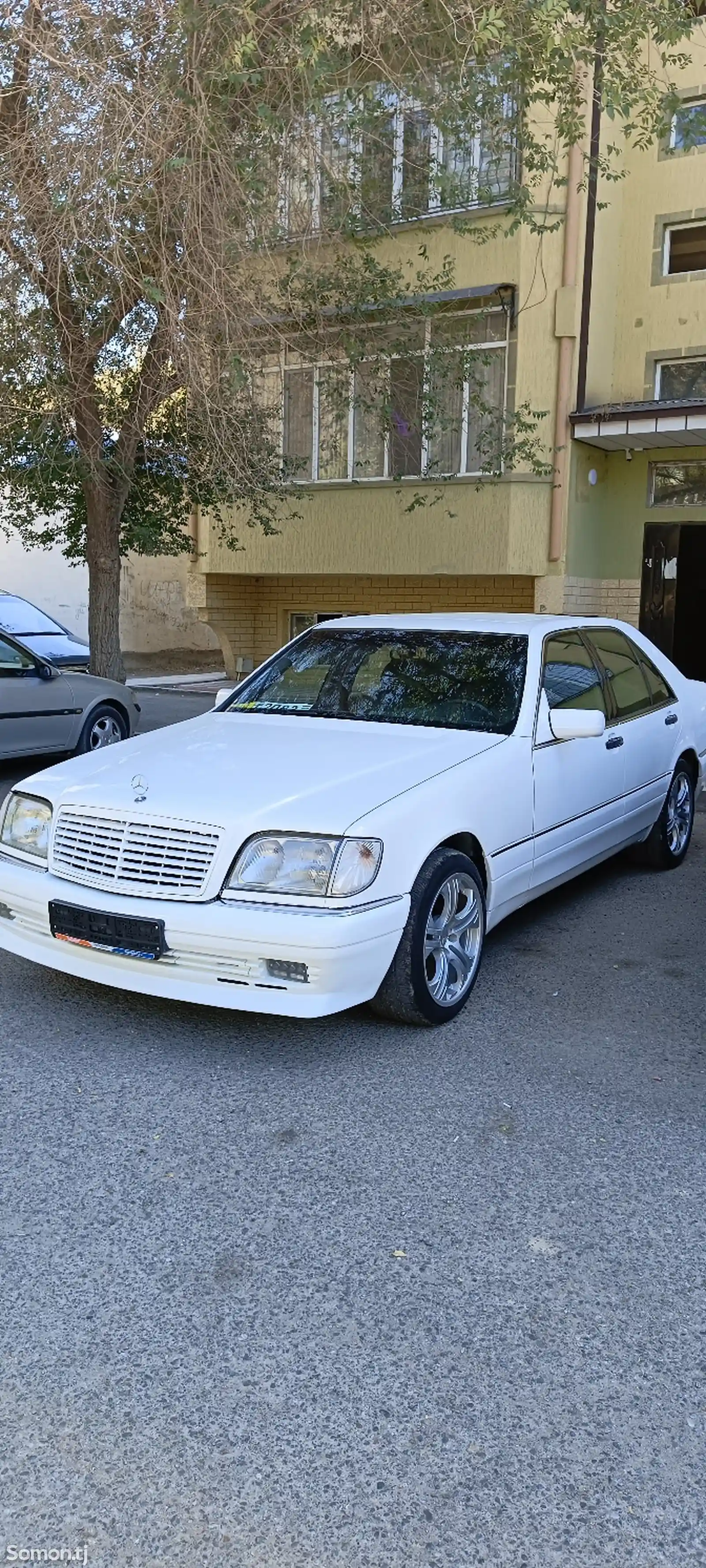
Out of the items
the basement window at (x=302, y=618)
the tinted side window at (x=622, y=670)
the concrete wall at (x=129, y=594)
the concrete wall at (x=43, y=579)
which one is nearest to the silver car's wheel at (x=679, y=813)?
the tinted side window at (x=622, y=670)

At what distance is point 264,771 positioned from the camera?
4355mm

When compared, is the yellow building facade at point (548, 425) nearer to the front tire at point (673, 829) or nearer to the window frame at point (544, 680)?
the front tire at point (673, 829)

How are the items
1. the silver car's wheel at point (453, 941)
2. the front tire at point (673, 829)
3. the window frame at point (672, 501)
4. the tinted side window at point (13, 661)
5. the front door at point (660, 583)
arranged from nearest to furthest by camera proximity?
the silver car's wheel at point (453, 941)
the front tire at point (673, 829)
the tinted side window at point (13, 661)
the window frame at point (672, 501)
the front door at point (660, 583)

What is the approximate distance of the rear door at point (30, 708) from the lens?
916 centimetres

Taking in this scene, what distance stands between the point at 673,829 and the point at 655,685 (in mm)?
857

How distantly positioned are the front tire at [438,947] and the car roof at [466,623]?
1486mm

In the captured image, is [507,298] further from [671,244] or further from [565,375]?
[671,244]

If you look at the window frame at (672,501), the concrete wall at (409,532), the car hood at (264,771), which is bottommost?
the car hood at (264,771)

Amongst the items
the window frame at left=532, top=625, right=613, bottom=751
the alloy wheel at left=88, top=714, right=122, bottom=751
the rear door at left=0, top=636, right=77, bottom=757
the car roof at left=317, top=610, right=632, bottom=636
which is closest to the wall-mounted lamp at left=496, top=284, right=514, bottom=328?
the alloy wheel at left=88, top=714, right=122, bottom=751

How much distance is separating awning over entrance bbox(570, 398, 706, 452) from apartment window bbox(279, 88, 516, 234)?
2.77 m

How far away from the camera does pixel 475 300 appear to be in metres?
13.9

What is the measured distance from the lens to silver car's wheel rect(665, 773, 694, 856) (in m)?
6.79

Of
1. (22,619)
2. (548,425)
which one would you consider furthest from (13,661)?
(548,425)

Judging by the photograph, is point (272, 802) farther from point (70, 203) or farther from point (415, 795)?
point (70, 203)
